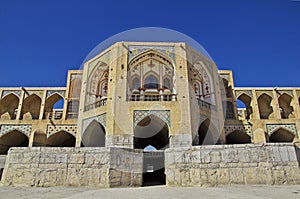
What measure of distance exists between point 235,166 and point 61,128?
12.6m

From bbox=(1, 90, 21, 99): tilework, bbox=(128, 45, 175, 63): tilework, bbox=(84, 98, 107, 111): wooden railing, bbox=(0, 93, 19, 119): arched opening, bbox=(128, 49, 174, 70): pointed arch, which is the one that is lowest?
bbox=(84, 98, 107, 111): wooden railing

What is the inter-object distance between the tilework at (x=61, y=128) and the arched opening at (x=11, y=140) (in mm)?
2614

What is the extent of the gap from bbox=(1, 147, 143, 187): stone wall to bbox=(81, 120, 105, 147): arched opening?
7.73 m

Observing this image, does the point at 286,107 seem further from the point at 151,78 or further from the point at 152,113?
the point at 152,113

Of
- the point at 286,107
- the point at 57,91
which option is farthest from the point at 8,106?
the point at 286,107

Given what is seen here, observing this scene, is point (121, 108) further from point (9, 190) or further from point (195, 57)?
point (9, 190)

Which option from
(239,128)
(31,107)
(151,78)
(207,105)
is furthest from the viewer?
(31,107)

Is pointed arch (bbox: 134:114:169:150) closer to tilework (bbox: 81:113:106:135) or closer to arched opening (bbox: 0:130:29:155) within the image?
tilework (bbox: 81:113:106:135)

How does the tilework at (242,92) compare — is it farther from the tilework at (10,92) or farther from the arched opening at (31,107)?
the tilework at (10,92)

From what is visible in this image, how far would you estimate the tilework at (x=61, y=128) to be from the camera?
14.3 m

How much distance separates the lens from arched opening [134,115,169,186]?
7.53 m

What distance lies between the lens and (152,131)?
548 inches

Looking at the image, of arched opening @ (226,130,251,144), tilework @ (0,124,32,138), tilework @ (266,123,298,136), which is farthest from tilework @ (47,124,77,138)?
tilework @ (266,123,298,136)

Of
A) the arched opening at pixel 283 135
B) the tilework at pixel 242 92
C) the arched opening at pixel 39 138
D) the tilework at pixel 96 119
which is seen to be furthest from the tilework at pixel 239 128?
the arched opening at pixel 39 138
